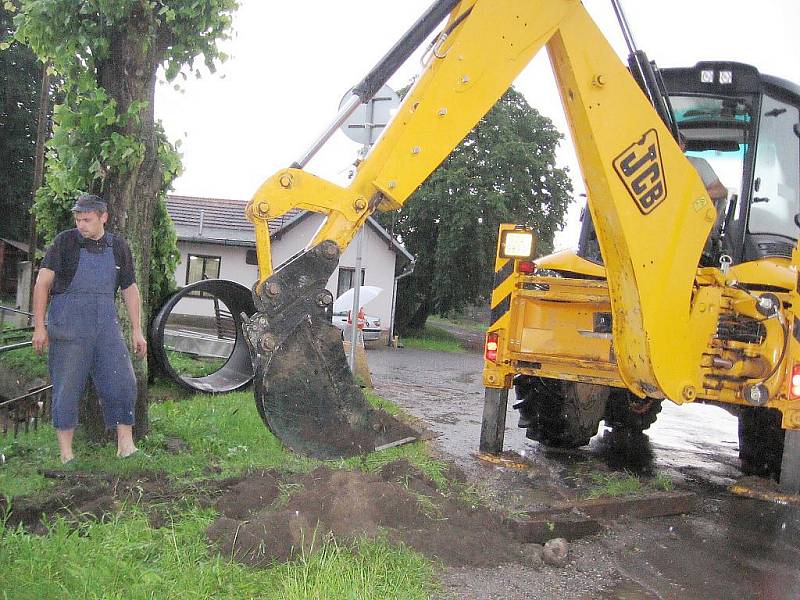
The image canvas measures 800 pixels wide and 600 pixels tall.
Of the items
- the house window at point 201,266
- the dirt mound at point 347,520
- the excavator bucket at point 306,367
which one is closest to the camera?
the dirt mound at point 347,520

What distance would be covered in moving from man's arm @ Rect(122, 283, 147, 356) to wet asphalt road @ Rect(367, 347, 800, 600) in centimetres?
264

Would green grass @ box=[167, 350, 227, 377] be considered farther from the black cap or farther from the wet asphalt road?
the black cap

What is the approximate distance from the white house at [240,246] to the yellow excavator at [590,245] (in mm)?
16787

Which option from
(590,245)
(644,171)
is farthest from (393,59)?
(590,245)

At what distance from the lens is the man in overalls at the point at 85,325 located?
5078 millimetres

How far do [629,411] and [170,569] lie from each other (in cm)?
540

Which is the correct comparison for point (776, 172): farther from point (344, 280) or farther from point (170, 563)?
point (344, 280)

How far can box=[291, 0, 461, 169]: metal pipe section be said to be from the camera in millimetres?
4402

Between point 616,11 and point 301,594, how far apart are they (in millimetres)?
4160

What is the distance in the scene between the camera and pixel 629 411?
761cm

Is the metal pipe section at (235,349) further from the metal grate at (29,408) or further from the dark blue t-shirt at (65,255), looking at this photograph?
the dark blue t-shirt at (65,255)

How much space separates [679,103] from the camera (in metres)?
6.66

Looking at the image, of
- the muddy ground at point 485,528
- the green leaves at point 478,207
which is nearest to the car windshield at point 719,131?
the muddy ground at point 485,528

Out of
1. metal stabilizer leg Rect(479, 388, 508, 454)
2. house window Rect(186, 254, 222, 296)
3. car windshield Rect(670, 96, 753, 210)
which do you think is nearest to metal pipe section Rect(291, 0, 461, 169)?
car windshield Rect(670, 96, 753, 210)
